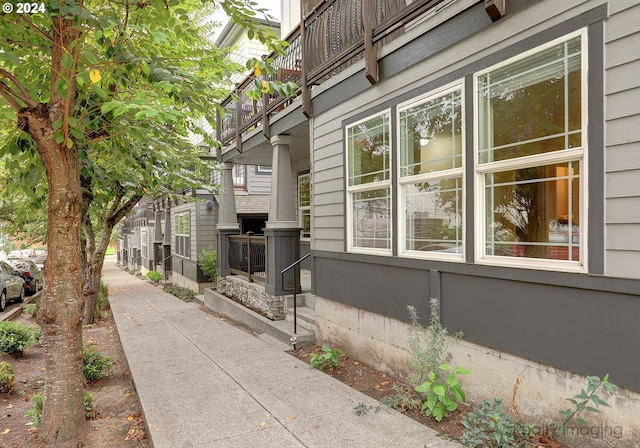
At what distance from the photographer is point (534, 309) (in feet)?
10.1

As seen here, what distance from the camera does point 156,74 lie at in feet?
11.4

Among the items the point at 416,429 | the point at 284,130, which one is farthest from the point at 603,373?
the point at 284,130

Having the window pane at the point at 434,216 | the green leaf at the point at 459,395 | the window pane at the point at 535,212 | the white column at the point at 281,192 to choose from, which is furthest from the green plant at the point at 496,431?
A: the white column at the point at 281,192

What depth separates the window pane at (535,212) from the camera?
2953mm

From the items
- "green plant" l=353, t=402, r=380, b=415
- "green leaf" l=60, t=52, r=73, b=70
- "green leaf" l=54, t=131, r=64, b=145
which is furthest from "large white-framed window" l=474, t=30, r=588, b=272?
"green leaf" l=54, t=131, r=64, b=145

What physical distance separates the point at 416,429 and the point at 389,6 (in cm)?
446

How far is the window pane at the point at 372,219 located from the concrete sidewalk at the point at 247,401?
1.78 m

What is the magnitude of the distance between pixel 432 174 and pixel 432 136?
43 centimetres

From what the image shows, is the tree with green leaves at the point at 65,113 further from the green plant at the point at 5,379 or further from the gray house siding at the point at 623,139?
the gray house siding at the point at 623,139

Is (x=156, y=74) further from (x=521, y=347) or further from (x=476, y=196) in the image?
(x=521, y=347)

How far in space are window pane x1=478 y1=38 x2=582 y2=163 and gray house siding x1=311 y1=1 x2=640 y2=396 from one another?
13 cm

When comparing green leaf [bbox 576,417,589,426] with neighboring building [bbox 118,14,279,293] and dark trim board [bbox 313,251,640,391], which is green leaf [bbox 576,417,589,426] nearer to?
dark trim board [bbox 313,251,640,391]

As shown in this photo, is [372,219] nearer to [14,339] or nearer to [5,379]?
[5,379]

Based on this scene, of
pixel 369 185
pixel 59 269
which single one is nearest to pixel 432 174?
pixel 369 185
